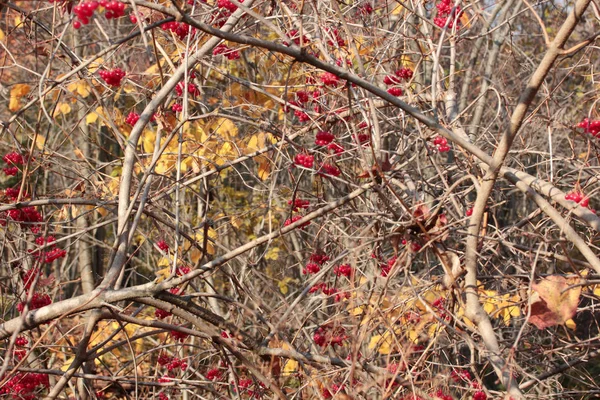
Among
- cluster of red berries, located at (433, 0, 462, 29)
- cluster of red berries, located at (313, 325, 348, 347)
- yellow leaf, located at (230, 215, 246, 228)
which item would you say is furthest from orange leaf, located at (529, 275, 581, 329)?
yellow leaf, located at (230, 215, 246, 228)

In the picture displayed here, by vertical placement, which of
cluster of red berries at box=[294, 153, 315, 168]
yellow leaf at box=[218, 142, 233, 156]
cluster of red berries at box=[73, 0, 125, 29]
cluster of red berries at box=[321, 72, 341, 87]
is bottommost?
yellow leaf at box=[218, 142, 233, 156]

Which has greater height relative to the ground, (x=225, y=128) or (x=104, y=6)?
(x=104, y=6)

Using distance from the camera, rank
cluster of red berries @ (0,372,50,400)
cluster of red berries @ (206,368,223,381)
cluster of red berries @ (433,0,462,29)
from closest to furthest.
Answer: cluster of red berries @ (0,372,50,400) → cluster of red berries @ (433,0,462,29) → cluster of red berries @ (206,368,223,381)

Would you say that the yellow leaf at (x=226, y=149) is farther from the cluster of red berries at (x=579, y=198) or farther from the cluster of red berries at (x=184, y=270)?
the cluster of red berries at (x=579, y=198)

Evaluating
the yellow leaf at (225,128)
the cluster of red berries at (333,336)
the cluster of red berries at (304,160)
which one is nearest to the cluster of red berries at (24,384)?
the cluster of red berries at (333,336)

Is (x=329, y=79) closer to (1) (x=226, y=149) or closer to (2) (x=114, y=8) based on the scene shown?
(2) (x=114, y=8)

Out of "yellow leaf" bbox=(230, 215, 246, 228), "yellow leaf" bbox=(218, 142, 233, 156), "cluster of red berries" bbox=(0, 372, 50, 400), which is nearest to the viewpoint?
"cluster of red berries" bbox=(0, 372, 50, 400)

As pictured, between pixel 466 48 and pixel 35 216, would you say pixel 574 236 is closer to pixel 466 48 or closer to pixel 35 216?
pixel 35 216

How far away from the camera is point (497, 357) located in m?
2.39

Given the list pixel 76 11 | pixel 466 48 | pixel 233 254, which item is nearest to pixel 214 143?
pixel 233 254

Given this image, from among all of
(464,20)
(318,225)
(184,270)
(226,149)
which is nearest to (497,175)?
(318,225)

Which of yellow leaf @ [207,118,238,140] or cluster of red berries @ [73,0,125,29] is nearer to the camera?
cluster of red berries @ [73,0,125,29]

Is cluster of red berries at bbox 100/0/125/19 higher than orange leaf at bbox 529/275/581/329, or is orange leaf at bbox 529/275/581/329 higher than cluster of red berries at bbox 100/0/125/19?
cluster of red berries at bbox 100/0/125/19

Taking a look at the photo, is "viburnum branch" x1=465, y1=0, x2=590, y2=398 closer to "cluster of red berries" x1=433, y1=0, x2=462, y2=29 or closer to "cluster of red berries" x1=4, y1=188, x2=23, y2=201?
"cluster of red berries" x1=433, y1=0, x2=462, y2=29
